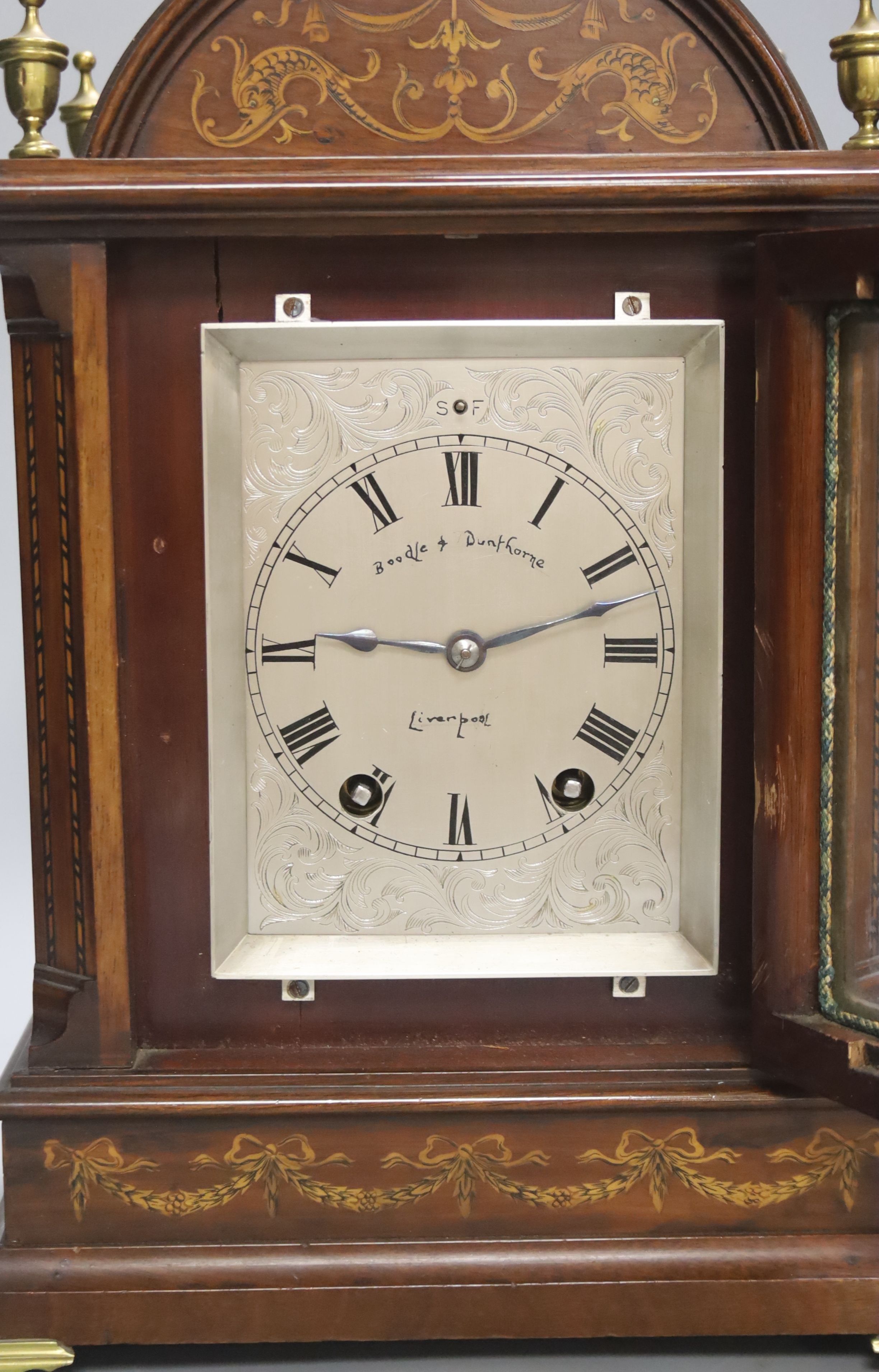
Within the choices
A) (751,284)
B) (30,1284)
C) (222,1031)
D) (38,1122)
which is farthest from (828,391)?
(30,1284)

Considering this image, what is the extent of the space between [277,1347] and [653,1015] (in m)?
0.62

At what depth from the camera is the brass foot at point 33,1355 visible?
1726mm

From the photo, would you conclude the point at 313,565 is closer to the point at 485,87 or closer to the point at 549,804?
the point at 549,804

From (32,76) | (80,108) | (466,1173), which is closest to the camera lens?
(32,76)

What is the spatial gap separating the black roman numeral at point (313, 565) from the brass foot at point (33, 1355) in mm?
976

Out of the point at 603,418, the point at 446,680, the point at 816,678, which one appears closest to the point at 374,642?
the point at 446,680

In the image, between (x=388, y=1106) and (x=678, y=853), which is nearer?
(x=388, y=1106)

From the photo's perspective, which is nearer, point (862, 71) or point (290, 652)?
point (862, 71)

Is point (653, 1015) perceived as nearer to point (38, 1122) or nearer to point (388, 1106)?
point (388, 1106)

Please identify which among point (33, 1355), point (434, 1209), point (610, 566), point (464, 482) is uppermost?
point (464, 482)

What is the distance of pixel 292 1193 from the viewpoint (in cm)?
177

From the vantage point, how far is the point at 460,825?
6.09 feet

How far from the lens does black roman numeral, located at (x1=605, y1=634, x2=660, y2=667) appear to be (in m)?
1.84

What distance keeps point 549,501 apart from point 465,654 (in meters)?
0.22
